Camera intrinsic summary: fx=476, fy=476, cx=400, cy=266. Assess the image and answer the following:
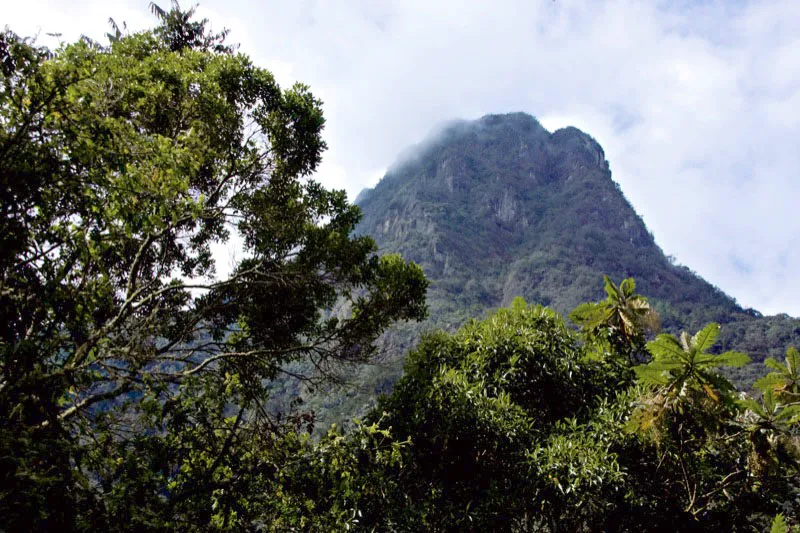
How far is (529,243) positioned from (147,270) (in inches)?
6337

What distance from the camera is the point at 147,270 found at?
6.88m

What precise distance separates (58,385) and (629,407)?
21.0 feet

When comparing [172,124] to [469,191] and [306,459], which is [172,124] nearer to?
[306,459]

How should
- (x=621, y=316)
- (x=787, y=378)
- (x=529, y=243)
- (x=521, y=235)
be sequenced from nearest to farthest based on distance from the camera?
(x=787, y=378) → (x=621, y=316) → (x=529, y=243) → (x=521, y=235)

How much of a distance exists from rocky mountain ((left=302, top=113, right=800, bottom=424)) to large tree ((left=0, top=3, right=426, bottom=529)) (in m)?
Result: 85.0

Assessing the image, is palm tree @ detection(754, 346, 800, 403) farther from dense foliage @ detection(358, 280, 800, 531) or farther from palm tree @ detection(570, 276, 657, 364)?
palm tree @ detection(570, 276, 657, 364)

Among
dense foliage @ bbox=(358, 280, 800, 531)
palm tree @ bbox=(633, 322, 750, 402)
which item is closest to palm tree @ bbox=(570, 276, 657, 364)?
dense foliage @ bbox=(358, 280, 800, 531)

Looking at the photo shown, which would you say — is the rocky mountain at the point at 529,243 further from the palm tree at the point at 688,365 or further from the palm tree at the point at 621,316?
the palm tree at the point at 688,365

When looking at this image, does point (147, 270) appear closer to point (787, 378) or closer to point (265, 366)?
point (265, 366)

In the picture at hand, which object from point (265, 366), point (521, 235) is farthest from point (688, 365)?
point (521, 235)

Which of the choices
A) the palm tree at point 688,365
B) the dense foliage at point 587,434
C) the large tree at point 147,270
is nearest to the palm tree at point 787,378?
the dense foliage at point 587,434

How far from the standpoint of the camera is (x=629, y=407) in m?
6.44

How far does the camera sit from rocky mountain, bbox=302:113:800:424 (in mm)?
Answer: 112812

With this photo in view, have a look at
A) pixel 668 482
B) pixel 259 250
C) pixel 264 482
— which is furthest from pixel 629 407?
pixel 259 250
